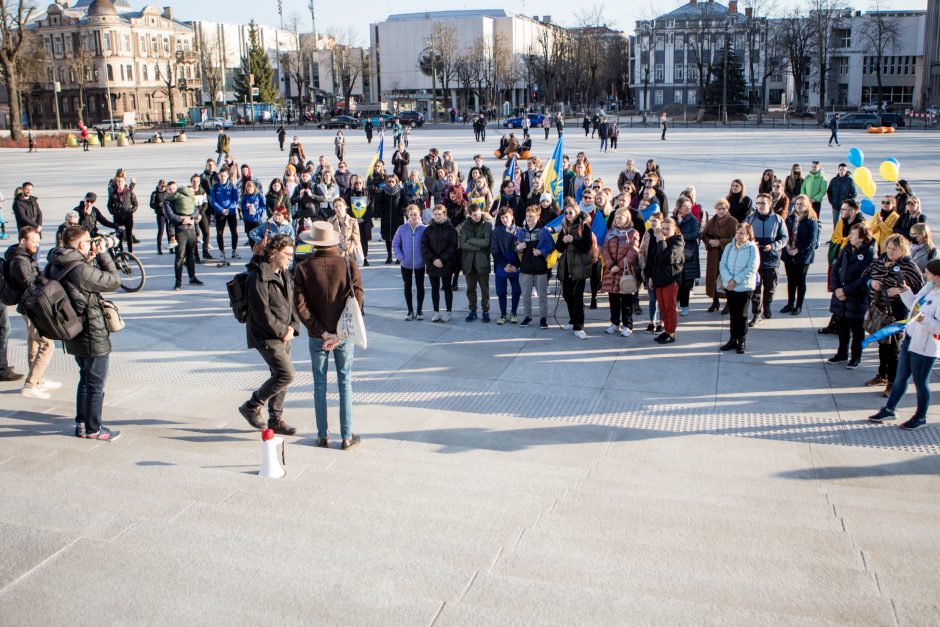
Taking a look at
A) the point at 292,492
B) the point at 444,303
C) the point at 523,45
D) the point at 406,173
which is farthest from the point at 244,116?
the point at 292,492

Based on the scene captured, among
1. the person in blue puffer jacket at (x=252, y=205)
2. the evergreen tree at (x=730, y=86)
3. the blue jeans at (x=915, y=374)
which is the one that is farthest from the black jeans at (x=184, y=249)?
the evergreen tree at (x=730, y=86)

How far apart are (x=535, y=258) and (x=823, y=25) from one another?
86134 mm

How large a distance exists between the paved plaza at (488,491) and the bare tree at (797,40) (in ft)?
264

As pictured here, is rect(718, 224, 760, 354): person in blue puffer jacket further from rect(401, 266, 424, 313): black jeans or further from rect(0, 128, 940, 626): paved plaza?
rect(401, 266, 424, 313): black jeans

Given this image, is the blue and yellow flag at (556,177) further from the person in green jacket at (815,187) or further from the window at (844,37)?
the window at (844,37)

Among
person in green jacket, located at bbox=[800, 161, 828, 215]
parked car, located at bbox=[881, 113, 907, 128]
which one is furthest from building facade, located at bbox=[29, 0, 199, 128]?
person in green jacket, located at bbox=[800, 161, 828, 215]

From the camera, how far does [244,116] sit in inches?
3526

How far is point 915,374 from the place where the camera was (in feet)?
24.6

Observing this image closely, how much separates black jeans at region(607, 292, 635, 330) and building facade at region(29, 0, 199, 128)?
92839 millimetres

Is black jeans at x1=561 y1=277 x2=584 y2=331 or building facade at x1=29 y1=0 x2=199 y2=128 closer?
black jeans at x1=561 y1=277 x2=584 y2=331

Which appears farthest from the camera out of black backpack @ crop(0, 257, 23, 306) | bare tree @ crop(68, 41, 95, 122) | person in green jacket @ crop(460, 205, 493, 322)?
bare tree @ crop(68, 41, 95, 122)

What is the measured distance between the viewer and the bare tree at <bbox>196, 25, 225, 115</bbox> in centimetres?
9400

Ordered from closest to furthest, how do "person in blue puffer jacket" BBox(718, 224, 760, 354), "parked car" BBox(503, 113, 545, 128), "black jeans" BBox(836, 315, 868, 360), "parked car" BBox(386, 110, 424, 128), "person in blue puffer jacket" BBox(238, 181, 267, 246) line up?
"black jeans" BBox(836, 315, 868, 360)
"person in blue puffer jacket" BBox(718, 224, 760, 354)
"person in blue puffer jacket" BBox(238, 181, 267, 246)
"parked car" BBox(503, 113, 545, 128)
"parked car" BBox(386, 110, 424, 128)

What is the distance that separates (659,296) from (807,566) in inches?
221
